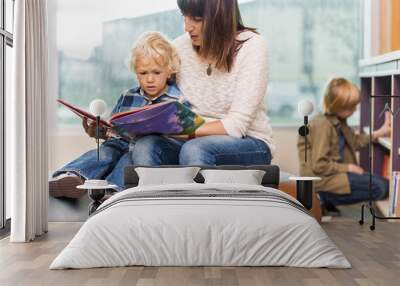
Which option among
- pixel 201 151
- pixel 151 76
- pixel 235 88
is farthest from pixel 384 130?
pixel 151 76

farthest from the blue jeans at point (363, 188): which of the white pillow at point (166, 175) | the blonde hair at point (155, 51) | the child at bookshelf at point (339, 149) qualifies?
the blonde hair at point (155, 51)

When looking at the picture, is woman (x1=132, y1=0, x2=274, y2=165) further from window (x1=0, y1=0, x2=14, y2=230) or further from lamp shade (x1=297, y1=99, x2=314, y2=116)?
window (x1=0, y1=0, x2=14, y2=230)

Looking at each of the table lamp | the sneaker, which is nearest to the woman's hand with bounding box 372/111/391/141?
the table lamp

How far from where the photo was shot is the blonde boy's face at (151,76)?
8.06 meters

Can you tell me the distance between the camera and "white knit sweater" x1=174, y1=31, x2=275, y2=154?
7.97m

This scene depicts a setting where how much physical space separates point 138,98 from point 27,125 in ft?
5.45

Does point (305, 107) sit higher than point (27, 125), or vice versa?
point (305, 107)

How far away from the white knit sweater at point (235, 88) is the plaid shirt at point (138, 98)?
101mm

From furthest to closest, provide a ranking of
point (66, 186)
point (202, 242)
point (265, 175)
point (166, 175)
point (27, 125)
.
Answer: point (66, 186), point (265, 175), point (166, 175), point (27, 125), point (202, 242)

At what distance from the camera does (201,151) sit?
7992 mm

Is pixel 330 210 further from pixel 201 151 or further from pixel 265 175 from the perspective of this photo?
pixel 201 151

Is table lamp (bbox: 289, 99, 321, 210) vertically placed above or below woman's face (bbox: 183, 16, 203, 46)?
below

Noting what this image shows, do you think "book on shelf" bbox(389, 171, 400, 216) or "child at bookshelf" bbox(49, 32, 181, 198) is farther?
"child at bookshelf" bbox(49, 32, 181, 198)

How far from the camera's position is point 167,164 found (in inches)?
315
